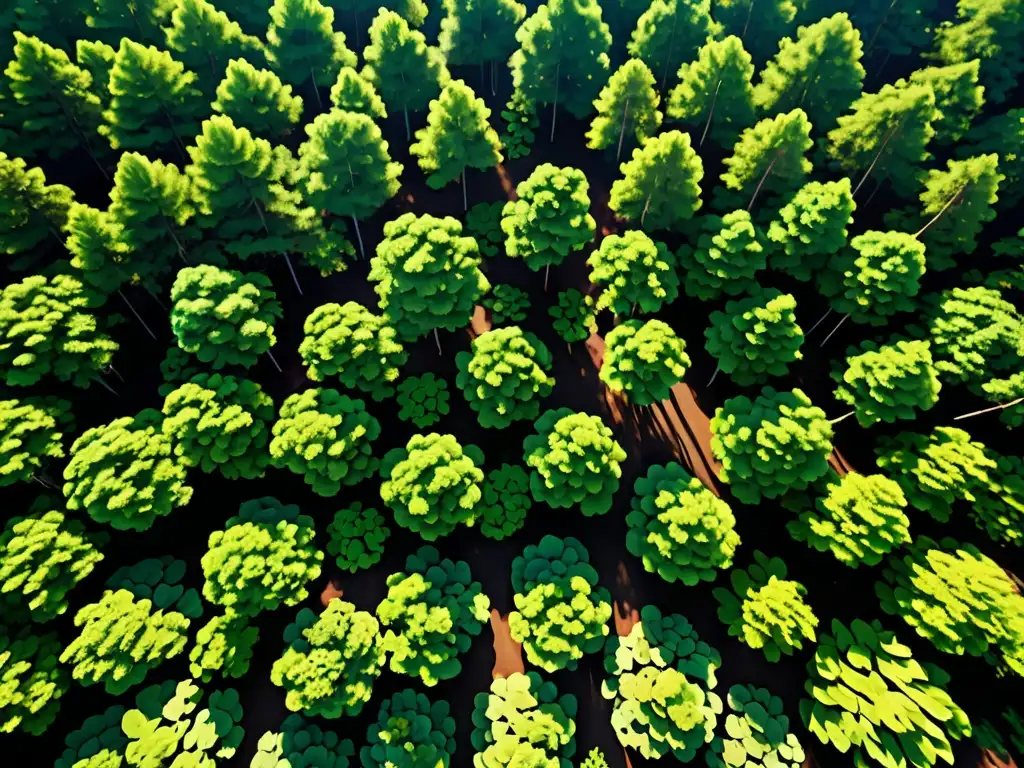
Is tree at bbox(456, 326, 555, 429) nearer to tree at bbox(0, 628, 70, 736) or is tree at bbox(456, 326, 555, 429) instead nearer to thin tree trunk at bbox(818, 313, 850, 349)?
thin tree trunk at bbox(818, 313, 850, 349)

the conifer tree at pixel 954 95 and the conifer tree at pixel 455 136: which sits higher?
the conifer tree at pixel 954 95

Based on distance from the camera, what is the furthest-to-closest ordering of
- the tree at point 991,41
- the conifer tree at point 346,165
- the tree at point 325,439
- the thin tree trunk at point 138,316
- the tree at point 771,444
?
1. the tree at point 991,41
2. the thin tree trunk at point 138,316
3. the conifer tree at point 346,165
4. the tree at point 771,444
5. the tree at point 325,439

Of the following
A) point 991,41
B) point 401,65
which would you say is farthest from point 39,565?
point 991,41

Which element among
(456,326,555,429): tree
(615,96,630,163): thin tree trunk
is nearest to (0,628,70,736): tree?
(456,326,555,429): tree

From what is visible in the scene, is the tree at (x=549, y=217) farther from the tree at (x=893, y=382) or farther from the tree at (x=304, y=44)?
the tree at (x=304, y=44)

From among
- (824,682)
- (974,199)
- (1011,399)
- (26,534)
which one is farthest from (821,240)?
(26,534)

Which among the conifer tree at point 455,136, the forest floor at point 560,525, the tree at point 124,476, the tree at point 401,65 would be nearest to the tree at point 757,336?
the forest floor at point 560,525
